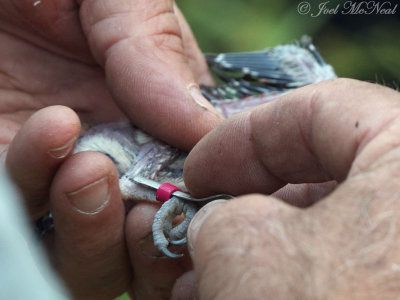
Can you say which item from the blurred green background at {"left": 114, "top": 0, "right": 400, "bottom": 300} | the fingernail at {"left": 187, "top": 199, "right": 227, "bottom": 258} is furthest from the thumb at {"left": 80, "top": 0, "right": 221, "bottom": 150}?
the blurred green background at {"left": 114, "top": 0, "right": 400, "bottom": 300}

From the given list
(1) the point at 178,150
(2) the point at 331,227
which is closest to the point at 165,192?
(1) the point at 178,150

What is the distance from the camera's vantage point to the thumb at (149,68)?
1464 mm

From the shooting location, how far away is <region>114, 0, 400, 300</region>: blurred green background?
271 cm

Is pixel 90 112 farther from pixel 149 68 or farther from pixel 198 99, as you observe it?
pixel 198 99

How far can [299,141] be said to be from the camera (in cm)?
97

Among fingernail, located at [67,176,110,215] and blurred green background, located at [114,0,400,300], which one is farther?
blurred green background, located at [114,0,400,300]

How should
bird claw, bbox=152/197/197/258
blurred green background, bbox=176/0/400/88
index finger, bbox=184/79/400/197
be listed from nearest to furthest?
index finger, bbox=184/79/400/197, bird claw, bbox=152/197/197/258, blurred green background, bbox=176/0/400/88

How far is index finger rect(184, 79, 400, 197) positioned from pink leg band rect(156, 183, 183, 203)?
0.23 feet

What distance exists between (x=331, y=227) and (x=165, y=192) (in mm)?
638

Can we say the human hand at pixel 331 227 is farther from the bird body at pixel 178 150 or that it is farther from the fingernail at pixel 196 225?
the bird body at pixel 178 150

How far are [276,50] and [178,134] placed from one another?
904 millimetres

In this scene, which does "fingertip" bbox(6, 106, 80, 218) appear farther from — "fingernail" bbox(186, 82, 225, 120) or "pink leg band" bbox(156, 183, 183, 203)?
"fingernail" bbox(186, 82, 225, 120)

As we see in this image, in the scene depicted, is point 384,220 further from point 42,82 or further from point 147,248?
point 42,82

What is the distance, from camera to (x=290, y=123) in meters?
0.96
